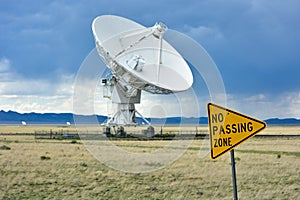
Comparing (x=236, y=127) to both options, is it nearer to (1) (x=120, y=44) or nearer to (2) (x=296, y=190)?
(2) (x=296, y=190)

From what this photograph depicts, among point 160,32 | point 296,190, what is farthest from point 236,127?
point 160,32

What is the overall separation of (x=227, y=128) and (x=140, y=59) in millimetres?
28204

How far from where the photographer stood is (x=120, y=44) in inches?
1480

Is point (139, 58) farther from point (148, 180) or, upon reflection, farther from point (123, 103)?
point (148, 180)

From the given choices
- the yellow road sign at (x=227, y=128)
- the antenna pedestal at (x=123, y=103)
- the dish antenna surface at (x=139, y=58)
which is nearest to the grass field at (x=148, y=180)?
the yellow road sign at (x=227, y=128)

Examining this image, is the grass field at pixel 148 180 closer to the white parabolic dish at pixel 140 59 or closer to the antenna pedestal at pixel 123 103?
Result: the white parabolic dish at pixel 140 59

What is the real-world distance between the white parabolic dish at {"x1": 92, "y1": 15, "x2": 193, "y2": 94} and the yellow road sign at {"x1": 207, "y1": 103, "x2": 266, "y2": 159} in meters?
26.5

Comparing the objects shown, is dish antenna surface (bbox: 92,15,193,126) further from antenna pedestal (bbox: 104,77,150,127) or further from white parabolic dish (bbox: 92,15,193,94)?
antenna pedestal (bbox: 104,77,150,127)

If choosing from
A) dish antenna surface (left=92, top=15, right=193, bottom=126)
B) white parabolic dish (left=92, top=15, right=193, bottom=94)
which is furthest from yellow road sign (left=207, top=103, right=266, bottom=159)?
white parabolic dish (left=92, top=15, right=193, bottom=94)

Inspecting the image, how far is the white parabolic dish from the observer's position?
35.7m

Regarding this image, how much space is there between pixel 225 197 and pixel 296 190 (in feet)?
9.55

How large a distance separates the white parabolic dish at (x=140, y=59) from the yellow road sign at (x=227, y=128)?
26.5m

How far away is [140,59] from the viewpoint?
3616 cm

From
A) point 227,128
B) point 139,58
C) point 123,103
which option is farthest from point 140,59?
point 227,128
